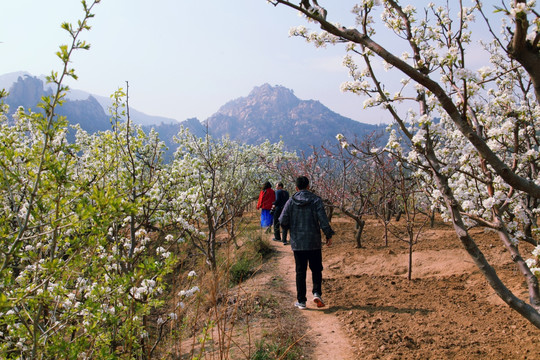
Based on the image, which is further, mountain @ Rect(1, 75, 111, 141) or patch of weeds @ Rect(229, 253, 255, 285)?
mountain @ Rect(1, 75, 111, 141)

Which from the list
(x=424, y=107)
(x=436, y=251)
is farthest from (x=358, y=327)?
Answer: (x=436, y=251)

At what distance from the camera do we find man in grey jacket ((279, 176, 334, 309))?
5.51m

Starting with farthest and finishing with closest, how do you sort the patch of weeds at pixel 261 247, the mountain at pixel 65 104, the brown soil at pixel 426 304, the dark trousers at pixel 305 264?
the mountain at pixel 65 104 → the patch of weeds at pixel 261 247 → the dark trousers at pixel 305 264 → the brown soil at pixel 426 304

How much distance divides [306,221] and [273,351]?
2.05 meters

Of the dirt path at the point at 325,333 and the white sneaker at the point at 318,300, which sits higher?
the white sneaker at the point at 318,300

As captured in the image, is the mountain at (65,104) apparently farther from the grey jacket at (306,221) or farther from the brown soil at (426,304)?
the grey jacket at (306,221)

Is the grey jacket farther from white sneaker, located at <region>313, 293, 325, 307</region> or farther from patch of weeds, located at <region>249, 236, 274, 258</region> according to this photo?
patch of weeds, located at <region>249, 236, 274, 258</region>

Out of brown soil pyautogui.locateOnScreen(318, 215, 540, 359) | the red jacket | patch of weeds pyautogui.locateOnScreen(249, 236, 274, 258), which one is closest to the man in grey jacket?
brown soil pyautogui.locateOnScreen(318, 215, 540, 359)

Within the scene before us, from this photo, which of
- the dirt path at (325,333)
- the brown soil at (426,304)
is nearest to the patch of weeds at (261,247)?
the brown soil at (426,304)

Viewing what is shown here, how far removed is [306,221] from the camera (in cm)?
558

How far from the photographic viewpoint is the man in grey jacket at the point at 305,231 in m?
5.51

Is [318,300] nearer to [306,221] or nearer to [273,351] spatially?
[306,221]

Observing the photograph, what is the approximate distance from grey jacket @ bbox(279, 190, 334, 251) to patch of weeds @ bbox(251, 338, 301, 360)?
154cm

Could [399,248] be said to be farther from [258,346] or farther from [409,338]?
[258,346]
